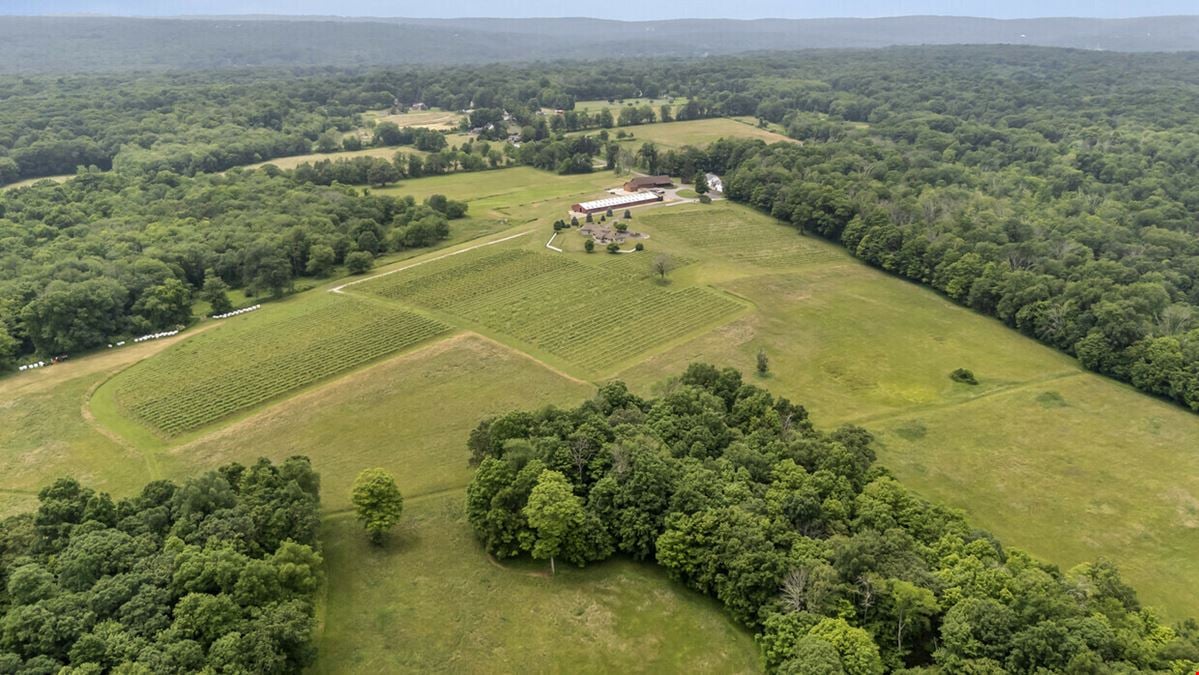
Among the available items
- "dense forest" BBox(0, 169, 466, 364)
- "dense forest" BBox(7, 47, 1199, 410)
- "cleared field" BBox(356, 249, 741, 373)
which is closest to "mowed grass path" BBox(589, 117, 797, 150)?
"dense forest" BBox(7, 47, 1199, 410)

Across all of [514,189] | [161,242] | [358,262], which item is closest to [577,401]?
[358,262]

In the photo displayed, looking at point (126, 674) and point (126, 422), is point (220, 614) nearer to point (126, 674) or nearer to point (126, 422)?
point (126, 674)

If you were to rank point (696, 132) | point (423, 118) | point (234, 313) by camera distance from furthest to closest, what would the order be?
point (423, 118), point (696, 132), point (234, 313)

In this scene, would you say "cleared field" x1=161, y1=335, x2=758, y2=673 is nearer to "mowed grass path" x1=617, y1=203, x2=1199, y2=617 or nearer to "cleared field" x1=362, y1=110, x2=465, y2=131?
"mowed grass path" x1=617, y1=203, x2=1199, y2=617

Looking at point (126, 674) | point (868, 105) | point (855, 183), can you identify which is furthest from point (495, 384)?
point (868, 105)

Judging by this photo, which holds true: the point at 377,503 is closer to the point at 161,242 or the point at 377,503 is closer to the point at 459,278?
the point at 459,278

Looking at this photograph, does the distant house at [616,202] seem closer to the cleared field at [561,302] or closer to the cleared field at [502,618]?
the cleared field at [561,302]
